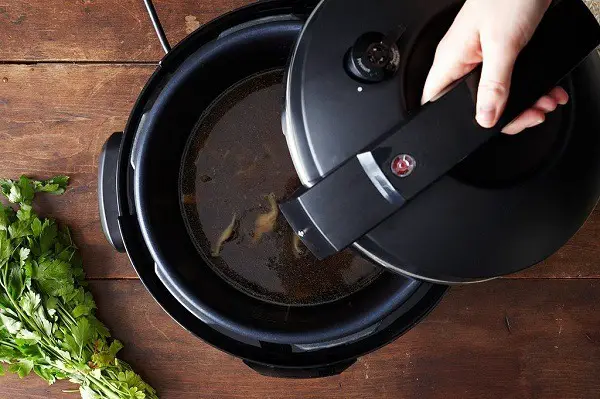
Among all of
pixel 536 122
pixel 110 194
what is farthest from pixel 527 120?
pixel 110 194

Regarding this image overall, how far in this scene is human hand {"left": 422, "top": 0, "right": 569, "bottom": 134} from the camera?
1.53ft

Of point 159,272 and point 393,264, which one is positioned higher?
point 393,264

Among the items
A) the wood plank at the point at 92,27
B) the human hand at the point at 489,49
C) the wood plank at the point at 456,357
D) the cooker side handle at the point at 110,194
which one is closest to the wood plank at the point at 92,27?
the wood plank at the point at 92,27

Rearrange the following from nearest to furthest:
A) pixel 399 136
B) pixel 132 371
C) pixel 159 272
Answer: pixel 399 136 → pixel 159 272 → pixel 132 371

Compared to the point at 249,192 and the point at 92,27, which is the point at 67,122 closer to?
the point at 92,27

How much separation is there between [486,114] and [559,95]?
11 centimetres

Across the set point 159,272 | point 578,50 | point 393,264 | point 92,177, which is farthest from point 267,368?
point 578,50

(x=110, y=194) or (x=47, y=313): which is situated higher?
(x=110, y=194)

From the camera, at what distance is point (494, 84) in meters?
0.46

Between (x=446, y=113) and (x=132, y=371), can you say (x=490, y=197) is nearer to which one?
(x=446, y=113)

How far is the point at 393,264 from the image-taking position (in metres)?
0.53

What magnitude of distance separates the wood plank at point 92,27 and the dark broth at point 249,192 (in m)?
0.18

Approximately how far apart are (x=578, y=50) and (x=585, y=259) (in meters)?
0.53

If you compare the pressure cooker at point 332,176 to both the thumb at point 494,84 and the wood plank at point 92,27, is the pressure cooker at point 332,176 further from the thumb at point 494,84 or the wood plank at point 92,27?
the wood plank at point 92,27
